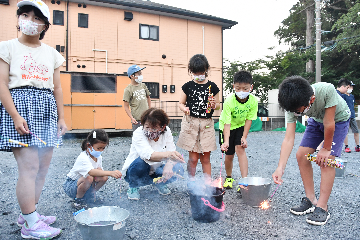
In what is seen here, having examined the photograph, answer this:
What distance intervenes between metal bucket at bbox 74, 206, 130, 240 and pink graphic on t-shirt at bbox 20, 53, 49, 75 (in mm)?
1173

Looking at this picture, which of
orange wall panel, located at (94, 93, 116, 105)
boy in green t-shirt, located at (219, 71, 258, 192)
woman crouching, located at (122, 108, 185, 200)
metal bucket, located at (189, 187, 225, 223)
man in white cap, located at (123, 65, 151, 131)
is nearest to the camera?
metal bucket, located at (189, 187, 225, 223)

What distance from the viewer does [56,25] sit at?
473 inches

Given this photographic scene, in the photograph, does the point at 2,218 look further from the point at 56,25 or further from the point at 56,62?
the point at 56,25

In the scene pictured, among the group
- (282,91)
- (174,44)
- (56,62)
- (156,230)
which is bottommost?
(156,230)

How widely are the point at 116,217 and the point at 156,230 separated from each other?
0.38 meters

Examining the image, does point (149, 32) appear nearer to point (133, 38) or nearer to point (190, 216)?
point (133, 38)

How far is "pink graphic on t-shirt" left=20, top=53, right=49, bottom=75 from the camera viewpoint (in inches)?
78.3

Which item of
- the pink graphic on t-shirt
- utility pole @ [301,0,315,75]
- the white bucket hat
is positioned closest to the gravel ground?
the pink graphic on t-shirt

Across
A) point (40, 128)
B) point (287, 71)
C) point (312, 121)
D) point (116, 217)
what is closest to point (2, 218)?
point (40, 128)

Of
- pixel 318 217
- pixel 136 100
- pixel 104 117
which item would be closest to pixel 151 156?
pixel 318 217

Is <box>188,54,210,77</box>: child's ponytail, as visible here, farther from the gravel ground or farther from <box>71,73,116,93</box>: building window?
<box>71,73,116,93</box>: building window

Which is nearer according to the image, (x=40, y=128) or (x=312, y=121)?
(x=40, y=128)

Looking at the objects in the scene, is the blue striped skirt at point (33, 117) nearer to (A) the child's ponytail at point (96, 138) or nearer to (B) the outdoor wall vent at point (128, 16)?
(A) the child's ponytail at point (96, 138)

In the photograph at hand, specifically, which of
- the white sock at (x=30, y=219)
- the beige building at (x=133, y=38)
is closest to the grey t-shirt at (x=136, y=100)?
the white sock at (x=30, y=219)
